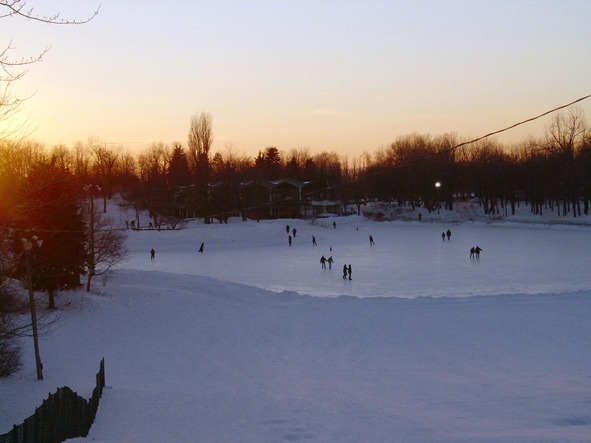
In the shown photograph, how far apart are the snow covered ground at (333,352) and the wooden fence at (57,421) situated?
0.40m

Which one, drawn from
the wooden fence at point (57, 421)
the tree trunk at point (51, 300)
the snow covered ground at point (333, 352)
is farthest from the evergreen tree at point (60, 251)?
the wooden fence at point (57, 421)

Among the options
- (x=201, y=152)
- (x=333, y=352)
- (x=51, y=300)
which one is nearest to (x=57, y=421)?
(x=333, y=352)

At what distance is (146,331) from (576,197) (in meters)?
69.4

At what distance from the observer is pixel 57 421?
8.51 m

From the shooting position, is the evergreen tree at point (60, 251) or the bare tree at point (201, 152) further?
the bare tree at point (201, 152)

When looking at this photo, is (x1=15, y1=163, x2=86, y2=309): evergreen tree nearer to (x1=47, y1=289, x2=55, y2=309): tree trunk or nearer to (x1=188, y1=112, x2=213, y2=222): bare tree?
(x1=47, y1=289, x2=55, y2=309): tree trunk

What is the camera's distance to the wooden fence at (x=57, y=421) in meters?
6.92

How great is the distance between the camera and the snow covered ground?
10484 millimetres

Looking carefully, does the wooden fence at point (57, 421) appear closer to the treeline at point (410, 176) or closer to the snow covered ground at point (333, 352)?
the snow covered ground at point (333, 352)

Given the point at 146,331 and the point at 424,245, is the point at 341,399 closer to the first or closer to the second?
the point at 146,331

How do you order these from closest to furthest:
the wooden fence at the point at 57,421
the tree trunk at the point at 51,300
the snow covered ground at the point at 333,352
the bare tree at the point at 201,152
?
the wooden fence at the point at 57,421 < the snow covered ground at the point at 333,352 < the tree trunk at the point at 51,300 < the bare tree at the point at 201,152

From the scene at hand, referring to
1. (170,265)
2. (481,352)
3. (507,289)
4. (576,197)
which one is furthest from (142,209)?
(481,352)

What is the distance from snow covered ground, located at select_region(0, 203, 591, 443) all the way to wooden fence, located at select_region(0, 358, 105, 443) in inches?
15.6

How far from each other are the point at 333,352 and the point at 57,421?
10.8 meters
